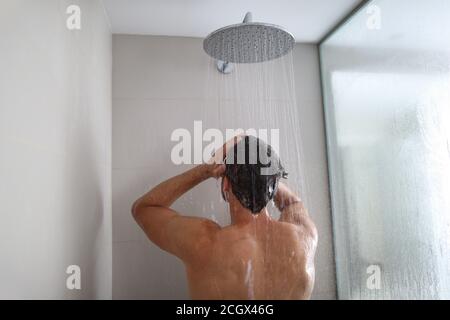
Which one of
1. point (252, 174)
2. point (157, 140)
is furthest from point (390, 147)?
point (157, 140)

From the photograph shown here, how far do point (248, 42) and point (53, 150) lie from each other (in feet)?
1.36

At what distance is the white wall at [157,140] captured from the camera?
0.77 metres

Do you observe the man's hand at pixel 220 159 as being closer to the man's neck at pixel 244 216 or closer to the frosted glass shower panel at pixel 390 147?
the man's neck at pixel 244 216

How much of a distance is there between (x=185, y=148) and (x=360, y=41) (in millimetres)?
494

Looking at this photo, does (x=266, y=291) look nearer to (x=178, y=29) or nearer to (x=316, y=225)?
(x=316, y=225)

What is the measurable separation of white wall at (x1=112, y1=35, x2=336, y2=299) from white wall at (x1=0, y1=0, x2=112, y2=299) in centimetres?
3

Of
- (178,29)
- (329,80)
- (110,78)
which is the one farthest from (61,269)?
(329,80)

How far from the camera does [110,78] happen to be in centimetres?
85

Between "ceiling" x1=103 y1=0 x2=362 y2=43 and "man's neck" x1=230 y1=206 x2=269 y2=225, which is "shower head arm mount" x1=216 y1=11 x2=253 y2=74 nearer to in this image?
"ceiling" x1=103 y1=0 x2=362 y2=43

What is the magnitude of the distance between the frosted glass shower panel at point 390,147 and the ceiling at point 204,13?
79mm

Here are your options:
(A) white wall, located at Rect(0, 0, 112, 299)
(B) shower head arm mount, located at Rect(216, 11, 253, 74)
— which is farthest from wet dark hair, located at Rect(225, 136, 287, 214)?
(A) white wall, located at Rect(0, 0, 112, 299)

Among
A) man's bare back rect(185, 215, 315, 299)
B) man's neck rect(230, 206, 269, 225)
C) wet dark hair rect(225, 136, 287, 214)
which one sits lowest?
man's bare back rect(185, 215, 315, 299)

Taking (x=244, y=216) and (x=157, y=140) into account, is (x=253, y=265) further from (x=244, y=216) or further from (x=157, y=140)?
(x=157, y=140)

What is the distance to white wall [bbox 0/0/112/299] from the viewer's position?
43 cm
